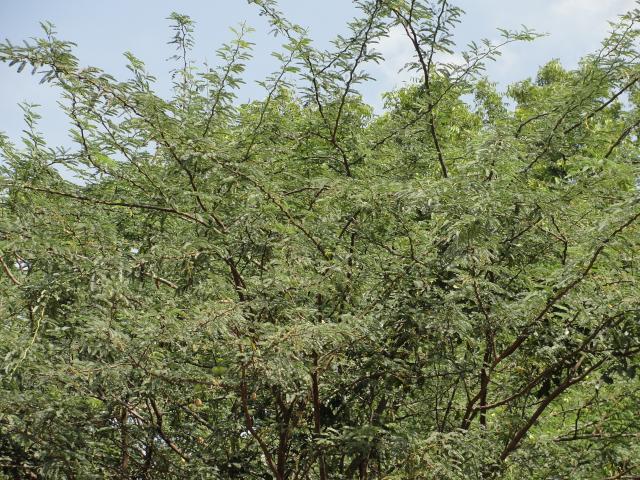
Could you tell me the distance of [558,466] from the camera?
4.70 meters

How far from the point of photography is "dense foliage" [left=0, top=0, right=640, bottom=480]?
4066mm

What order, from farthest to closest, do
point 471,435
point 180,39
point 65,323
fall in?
1. point 180,39
2. point 65,323
3. point 471,435

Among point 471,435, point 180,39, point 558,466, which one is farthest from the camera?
point 180,39

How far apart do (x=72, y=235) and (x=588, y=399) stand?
3.43 metres

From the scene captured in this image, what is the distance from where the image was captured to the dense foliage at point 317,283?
4066mm

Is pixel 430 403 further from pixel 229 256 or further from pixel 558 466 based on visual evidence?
pixel 229 256

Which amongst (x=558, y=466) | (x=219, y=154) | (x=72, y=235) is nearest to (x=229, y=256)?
(x=219, y=154)

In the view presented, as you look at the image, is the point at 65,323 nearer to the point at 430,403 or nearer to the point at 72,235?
the point at 72,235

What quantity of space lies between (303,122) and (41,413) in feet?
7.99

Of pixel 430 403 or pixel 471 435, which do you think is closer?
pixel 471 435

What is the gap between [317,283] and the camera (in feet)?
14.0

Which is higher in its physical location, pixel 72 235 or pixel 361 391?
pixel 72 235

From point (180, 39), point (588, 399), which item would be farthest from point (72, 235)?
point (588, 399)

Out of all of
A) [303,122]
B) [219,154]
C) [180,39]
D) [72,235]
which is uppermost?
[180,39]
